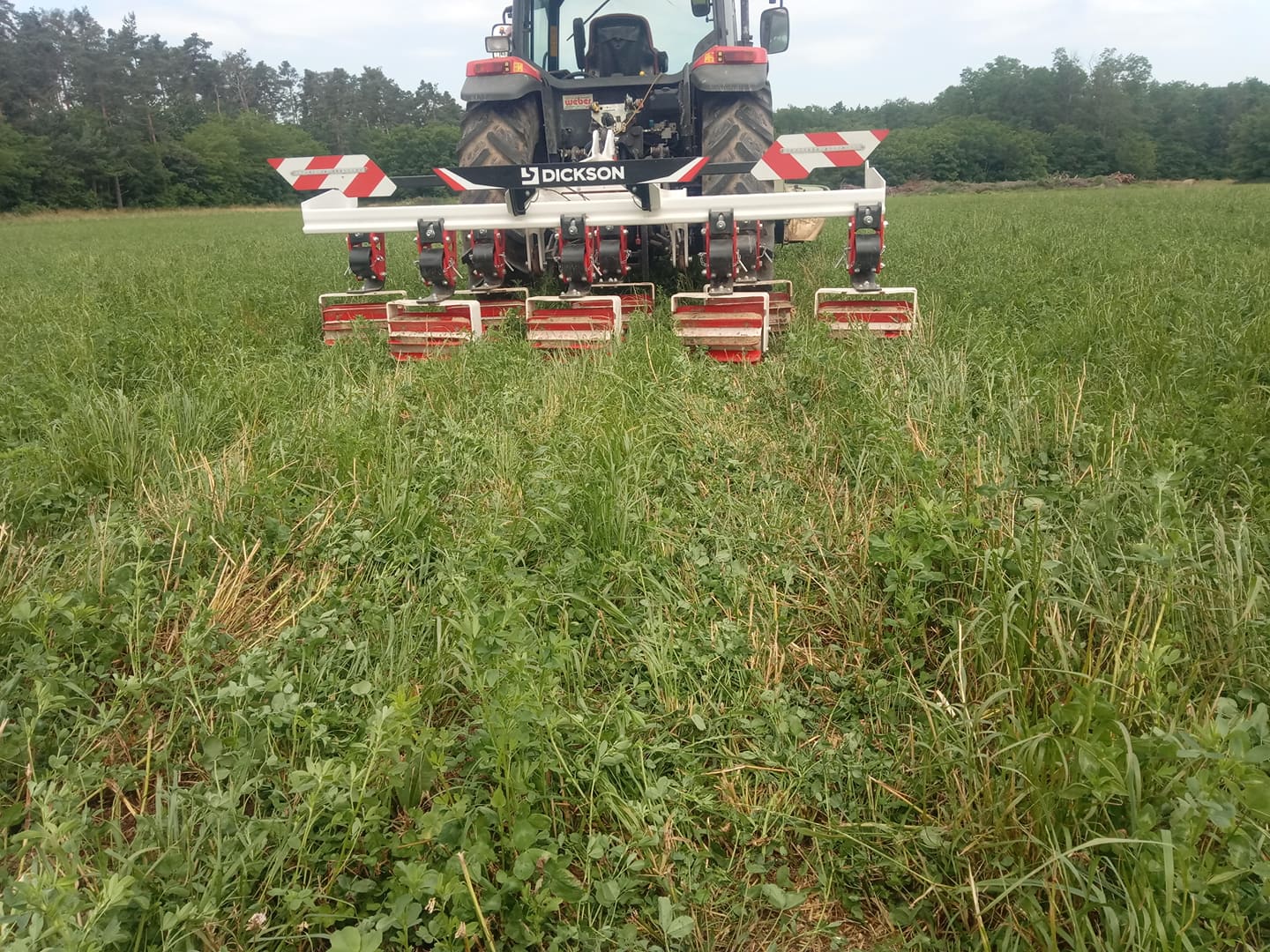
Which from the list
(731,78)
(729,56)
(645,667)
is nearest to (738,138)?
(731,78)

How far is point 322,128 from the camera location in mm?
73062

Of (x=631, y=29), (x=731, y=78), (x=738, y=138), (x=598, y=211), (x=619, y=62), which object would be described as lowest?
(x=598, y=211)

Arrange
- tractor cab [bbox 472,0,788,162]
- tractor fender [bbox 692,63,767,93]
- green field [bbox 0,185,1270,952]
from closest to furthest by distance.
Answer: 1. green field [bbox 0,185,1270,952]
2. tractor fender [bbox 692,63,767,93]
3. tractor cab [bbox 472,0,788,162]

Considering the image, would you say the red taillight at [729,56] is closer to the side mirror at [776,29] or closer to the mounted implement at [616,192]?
the mounted implement at [616,192]

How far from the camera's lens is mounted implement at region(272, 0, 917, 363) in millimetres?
5105

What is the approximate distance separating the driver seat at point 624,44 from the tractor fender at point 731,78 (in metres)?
1.18

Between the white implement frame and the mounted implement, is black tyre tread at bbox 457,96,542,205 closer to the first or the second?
the mounted implement

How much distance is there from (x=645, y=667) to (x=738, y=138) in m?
5.27

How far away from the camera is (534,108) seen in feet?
22.8

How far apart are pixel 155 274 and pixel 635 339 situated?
22.0 ft

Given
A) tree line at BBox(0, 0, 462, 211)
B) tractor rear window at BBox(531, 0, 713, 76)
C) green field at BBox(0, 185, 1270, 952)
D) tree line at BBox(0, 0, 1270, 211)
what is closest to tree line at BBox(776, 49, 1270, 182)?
tree line at BBox(0, 0, 1270, 211)

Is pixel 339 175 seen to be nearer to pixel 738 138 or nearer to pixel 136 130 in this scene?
pixel 738 138

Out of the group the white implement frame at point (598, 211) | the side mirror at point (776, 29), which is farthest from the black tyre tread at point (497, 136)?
the side mirror at point (776, 29)

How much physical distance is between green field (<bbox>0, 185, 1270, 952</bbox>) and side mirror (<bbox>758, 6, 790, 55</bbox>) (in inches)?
164
